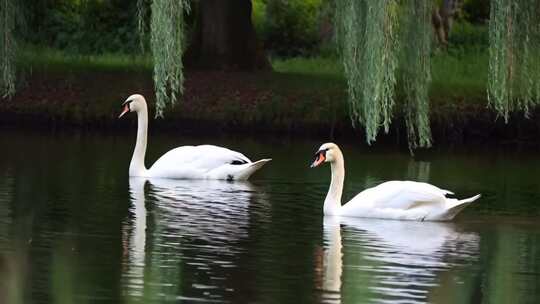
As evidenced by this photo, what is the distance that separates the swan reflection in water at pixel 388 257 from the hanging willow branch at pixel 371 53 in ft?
4.65

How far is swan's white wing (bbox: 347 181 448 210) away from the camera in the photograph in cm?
1631

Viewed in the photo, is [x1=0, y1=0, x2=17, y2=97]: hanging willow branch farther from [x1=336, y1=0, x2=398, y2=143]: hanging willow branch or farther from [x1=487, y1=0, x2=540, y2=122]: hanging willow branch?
[x1=487, y1=0, x2=540, y2=122]: hanging willow branch

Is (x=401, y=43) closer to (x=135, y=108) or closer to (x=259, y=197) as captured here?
(x=259, y=197)

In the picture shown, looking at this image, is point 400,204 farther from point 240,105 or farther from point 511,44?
point 240,105

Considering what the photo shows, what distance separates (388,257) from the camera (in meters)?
13.7

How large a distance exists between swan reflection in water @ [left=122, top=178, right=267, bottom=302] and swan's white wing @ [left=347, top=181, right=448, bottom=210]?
1.17 meters

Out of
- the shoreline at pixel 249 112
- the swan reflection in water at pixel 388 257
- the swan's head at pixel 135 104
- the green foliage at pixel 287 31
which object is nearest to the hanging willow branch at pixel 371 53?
the swan reflection in water at pixel 388 257

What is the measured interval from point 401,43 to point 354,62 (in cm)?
58

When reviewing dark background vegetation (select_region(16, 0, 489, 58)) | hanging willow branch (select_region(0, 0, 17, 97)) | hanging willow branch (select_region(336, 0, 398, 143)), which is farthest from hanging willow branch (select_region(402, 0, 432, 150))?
dark background vegetation (select_region(16, 0, 489, 58))


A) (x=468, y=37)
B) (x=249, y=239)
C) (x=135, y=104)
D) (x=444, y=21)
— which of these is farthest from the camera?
(x=468, y=37)

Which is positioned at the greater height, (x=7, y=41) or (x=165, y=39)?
(x=165, y=39)

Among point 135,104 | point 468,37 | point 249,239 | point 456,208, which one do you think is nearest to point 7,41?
point 135,104

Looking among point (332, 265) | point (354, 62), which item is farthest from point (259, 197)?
point (332, 265)

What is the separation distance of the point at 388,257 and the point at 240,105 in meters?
13.1
